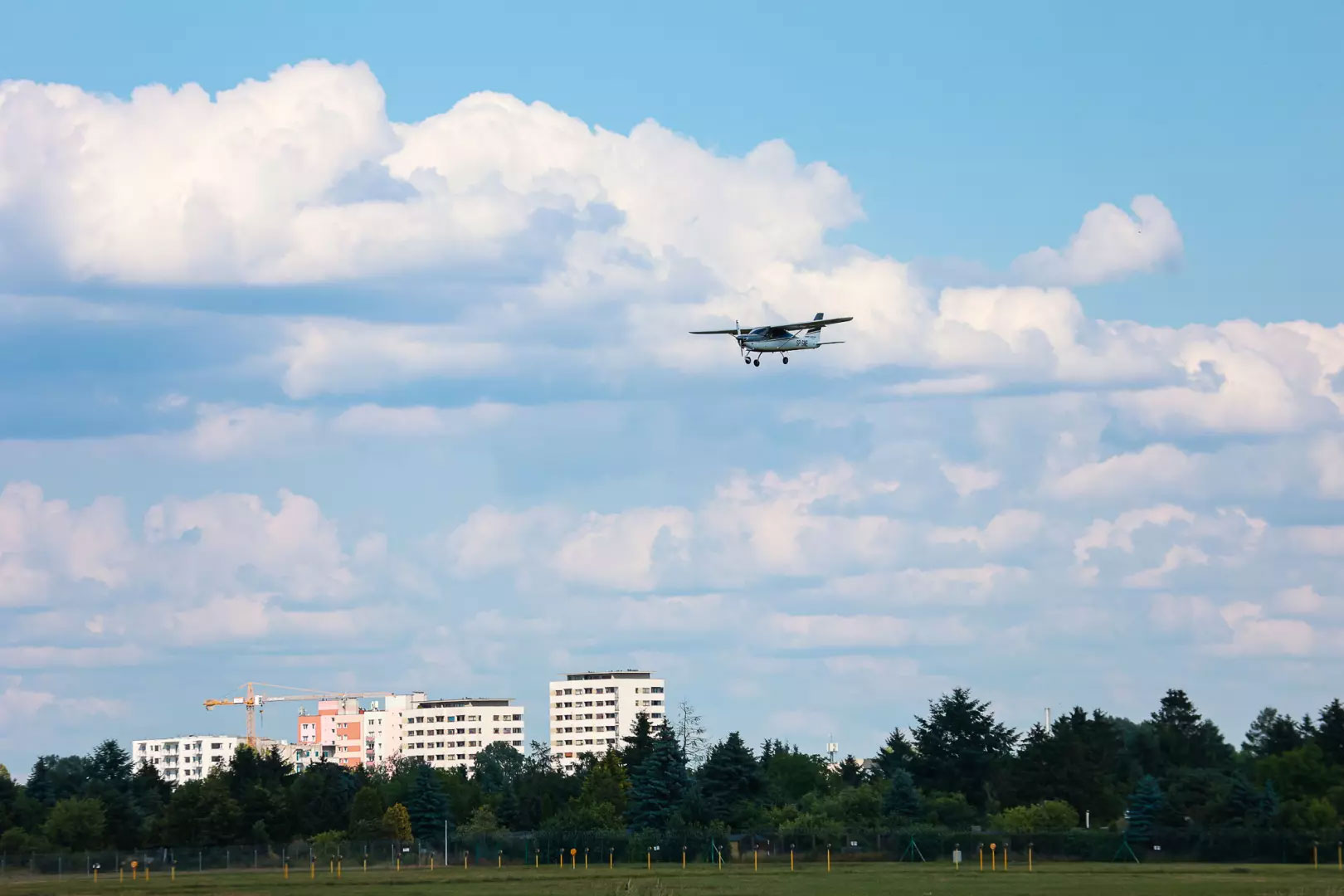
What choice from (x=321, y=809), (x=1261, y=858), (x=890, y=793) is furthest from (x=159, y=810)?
(x=1261, y=858)

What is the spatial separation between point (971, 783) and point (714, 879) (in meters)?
70.3

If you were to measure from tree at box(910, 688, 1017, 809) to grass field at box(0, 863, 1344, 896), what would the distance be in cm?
5097

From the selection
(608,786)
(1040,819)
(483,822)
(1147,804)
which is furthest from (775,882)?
(483,822)

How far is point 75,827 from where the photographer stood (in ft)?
406

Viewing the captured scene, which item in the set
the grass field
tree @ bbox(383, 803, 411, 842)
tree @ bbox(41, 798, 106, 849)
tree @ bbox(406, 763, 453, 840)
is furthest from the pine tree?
tree @ bbox(41, 798, 106, 849)

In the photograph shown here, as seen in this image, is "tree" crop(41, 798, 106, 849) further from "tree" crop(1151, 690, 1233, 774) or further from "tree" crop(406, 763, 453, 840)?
"tree" crop(1151, 690, 1233, 774)

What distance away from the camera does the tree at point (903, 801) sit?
122312mm

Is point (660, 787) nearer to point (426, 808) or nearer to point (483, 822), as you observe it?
point (426, 808)

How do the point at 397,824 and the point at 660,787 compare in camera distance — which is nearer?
the point at 660,787

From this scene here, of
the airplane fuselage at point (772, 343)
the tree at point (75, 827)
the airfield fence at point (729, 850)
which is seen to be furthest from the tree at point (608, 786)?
the airplane fuselage at point (772, 343)

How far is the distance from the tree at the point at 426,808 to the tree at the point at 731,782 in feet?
60.6

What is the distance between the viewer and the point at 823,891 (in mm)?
70562

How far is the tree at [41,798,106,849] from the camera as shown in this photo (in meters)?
124

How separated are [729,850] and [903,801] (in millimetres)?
22054
